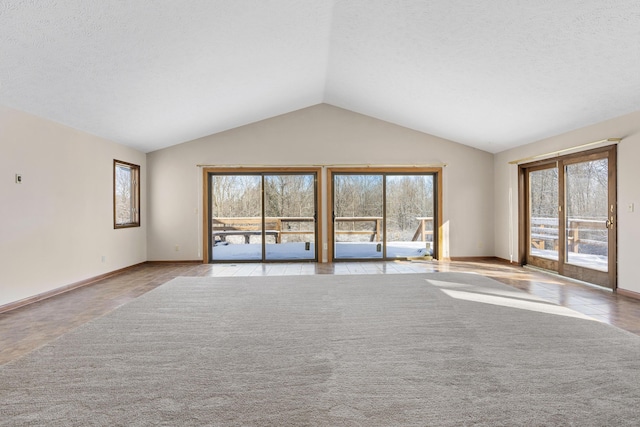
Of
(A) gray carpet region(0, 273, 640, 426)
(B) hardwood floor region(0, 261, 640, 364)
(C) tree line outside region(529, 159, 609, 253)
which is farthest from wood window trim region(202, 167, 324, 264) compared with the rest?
(C) tree line outside region(529, 159, 609, 253)

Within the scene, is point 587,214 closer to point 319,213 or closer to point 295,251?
point 319,213

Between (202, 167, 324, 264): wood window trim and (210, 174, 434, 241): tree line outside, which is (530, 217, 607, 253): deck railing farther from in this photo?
(202, 167, 324, 264): wood window trim

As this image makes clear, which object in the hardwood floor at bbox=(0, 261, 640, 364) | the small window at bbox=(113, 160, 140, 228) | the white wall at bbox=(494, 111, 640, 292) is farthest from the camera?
the small window at bbox=(113, 160, 140, 228)

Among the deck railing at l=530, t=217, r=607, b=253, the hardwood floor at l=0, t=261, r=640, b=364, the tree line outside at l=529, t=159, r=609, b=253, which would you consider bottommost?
the hardwood floor at l=0, t=261, r=640, b=364

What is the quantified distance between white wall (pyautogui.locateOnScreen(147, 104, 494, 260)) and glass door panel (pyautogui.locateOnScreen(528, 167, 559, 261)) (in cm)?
102

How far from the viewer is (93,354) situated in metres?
2.71

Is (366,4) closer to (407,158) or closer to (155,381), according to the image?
(155,381)

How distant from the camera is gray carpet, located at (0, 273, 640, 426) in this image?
189cm

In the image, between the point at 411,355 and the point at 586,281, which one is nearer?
the point at 411,355

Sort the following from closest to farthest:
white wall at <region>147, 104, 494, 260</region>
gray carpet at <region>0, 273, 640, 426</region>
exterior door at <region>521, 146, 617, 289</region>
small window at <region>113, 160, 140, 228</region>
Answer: gray carpet at <region>0, 273, 640, 426</region>, exterior door at <region>521, 146, 617, 289</region>, small window at <region>113, 160, 140, 228</region>, white wall at <region>147, 104, 494, 260</region>

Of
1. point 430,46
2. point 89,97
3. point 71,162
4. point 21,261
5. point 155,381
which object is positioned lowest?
→ point 155,381

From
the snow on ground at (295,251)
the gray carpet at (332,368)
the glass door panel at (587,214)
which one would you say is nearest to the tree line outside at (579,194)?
the glass door panel at (587,214)

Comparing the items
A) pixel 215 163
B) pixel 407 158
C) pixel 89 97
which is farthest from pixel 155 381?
pixel 407 158

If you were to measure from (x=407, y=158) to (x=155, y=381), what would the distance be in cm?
644
